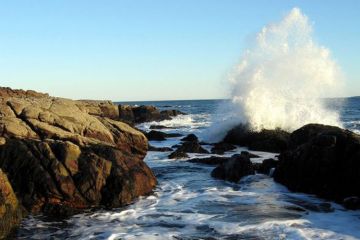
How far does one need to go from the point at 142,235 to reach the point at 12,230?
2.48 meters

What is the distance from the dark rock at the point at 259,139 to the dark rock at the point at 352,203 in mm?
8762

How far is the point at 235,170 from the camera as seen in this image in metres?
13.9

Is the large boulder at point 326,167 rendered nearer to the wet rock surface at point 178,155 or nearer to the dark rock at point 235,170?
the dark rock at point 235,170

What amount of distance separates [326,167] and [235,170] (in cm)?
283

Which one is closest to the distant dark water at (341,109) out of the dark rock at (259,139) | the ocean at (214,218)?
the dark rock at (259,139)

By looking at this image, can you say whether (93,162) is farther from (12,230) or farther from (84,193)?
(12,230)

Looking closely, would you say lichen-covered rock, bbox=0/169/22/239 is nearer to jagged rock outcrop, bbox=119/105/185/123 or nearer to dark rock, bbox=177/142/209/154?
dark rock, bbox=177/142/209/154

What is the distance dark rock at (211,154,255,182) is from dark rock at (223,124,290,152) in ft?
18.0

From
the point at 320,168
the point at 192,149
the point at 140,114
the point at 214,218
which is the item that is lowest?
the point at 214,218

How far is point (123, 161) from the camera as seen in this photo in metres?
11.9

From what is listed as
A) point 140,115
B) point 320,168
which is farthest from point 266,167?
point 140,115

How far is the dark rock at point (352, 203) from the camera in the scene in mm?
10438

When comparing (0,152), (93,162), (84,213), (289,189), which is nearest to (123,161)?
(93,162)

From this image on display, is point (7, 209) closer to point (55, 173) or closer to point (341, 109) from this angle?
point (55, 173)
